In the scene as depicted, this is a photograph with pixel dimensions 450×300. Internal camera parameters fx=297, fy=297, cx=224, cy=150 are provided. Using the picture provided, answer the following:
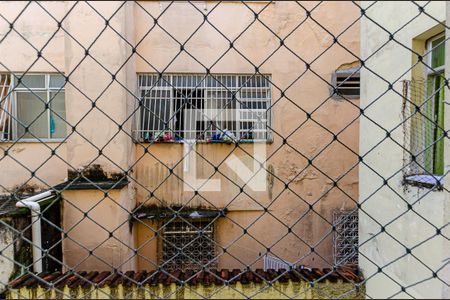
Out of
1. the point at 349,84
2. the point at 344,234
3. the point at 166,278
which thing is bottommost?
the point at 344,234

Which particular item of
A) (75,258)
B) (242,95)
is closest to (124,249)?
(75,258)

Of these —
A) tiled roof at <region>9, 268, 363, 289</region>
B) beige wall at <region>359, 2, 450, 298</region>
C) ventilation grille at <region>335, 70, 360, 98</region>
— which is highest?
ventilation grille at <region>335, 70, 360, 98</region>

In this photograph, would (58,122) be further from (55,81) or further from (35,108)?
(55,81)

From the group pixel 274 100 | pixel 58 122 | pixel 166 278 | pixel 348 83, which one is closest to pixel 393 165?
pixel 166 278

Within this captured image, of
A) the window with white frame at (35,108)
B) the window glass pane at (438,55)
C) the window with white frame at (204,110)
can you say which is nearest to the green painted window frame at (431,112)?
the window glass pane at (438,55)

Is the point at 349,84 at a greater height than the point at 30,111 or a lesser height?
greater

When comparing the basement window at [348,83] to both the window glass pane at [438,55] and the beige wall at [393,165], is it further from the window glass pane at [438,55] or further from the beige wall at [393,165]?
the window glass pane at [438,55]

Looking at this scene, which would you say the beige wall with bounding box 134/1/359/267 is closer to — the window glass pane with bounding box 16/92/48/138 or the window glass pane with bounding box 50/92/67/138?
the window glass pane with bounding box 50/92/67/138

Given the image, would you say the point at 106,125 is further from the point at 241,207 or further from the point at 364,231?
the point at 364,231

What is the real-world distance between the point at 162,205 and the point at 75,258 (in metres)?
0.95

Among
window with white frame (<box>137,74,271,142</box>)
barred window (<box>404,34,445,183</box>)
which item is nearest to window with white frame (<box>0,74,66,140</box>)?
window with white frame (<box>137,74,271,142</box>)

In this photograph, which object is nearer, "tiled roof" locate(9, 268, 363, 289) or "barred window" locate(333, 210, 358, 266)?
"tiled roof" locate(9, 268, 363, 289)

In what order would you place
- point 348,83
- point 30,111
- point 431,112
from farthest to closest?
point 348,83
point 30,111
point 431,112

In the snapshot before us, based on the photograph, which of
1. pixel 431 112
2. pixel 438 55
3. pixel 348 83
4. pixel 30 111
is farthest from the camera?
pixel 348 83
